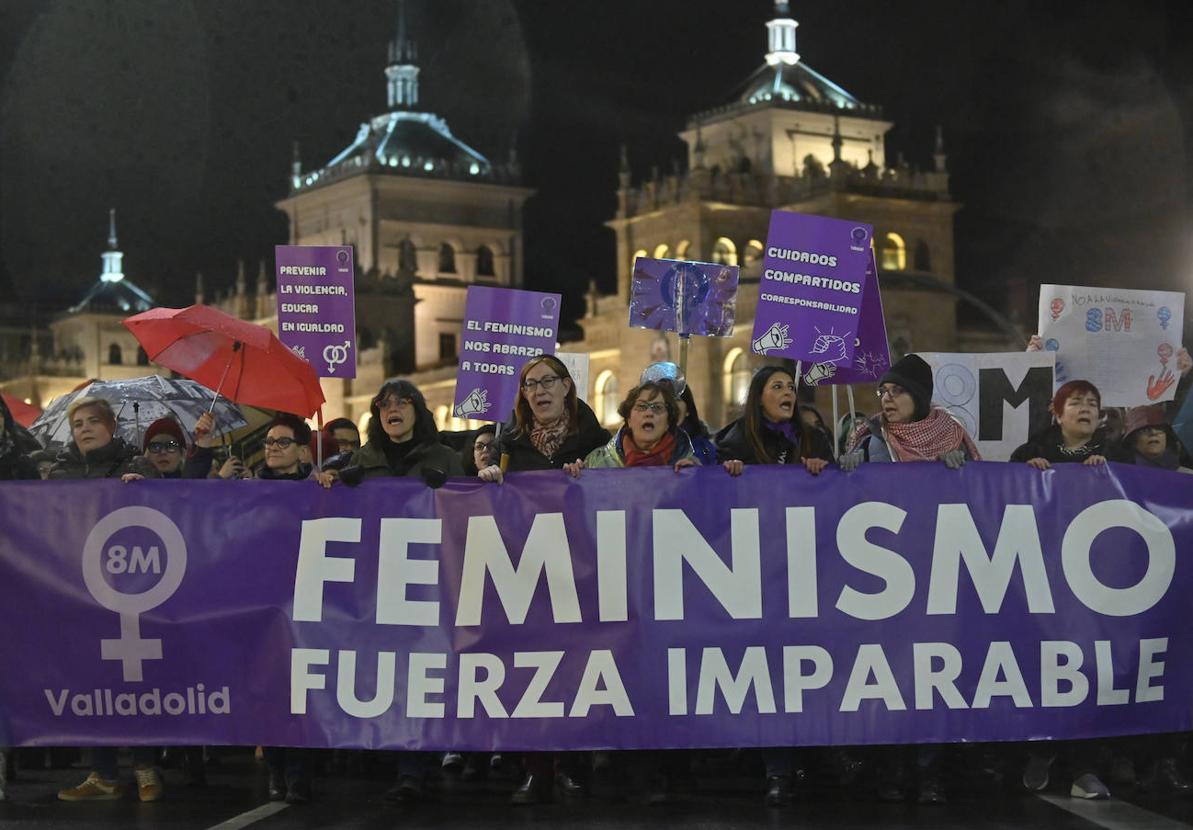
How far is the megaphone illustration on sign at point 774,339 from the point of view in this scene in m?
10.6

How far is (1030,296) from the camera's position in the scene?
2516 inches

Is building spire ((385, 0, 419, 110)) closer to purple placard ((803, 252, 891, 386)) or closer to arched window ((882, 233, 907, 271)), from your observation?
arched window ((882, 233, 907, 271))

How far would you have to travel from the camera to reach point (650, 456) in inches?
377

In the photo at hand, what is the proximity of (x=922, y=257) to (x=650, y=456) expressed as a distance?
200 feet

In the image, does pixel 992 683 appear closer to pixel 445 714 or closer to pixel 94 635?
pixel 445 714

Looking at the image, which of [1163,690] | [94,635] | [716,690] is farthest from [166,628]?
[1163,690]

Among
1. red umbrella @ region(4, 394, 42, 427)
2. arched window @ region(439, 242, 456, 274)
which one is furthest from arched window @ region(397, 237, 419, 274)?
red umbrella @ region(4, 394, 42, 427)

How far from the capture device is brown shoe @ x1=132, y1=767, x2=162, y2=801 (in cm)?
952

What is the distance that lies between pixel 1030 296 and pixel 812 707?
184 feet

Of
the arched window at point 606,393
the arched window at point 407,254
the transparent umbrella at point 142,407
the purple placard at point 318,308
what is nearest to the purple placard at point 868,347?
the purple placard at point 318,308

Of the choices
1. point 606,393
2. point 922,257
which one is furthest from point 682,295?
point 922,257

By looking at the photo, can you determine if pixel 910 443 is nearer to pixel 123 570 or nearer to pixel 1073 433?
pixel 1073 433

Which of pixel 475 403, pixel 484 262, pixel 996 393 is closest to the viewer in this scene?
pixel 996 393

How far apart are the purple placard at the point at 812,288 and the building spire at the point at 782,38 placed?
69.5 metres
